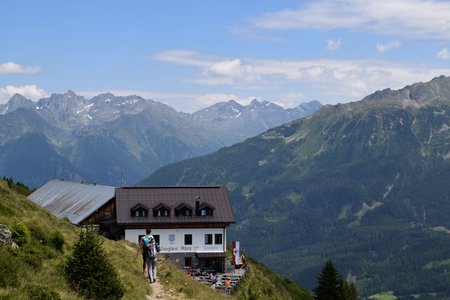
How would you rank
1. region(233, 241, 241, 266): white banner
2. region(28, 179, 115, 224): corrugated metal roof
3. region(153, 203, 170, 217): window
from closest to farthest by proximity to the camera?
region(233, 241, 241, 266): white banner, region(153, 203, 170, 217): window, region(28, 179, 115, 224): corrugated metal roof

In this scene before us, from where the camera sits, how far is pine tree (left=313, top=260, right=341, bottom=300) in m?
75.3

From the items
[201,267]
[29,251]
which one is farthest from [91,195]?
[29,251]

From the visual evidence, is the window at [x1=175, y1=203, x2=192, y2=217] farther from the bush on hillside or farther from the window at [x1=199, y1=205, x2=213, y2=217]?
the bush on hillside

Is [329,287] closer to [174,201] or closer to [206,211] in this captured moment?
[206,211]

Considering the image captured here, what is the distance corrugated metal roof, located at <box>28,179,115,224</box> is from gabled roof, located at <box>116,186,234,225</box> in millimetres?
2912

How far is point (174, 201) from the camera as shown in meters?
68.7

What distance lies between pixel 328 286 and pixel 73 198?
34.8 meters

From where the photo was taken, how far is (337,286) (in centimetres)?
7694

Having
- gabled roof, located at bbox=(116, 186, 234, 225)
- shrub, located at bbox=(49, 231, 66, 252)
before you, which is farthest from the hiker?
gabled roof, located at bbox=(116, 186, 234, 225)

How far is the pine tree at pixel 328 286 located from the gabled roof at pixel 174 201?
16.6 metres

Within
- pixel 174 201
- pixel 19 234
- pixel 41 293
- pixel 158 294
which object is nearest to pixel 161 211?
pixel 174 201

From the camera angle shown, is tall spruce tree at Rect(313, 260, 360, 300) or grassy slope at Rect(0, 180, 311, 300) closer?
grassy slope at Rect(0, 180, 311, 300)

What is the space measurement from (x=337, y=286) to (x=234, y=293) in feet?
95.9

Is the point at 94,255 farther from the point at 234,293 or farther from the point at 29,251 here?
the point at 234,293
